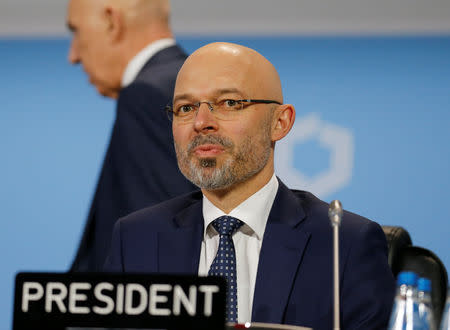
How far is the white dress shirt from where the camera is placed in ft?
5.74

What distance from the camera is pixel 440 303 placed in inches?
75.7

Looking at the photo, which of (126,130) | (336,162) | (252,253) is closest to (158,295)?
(252,253)

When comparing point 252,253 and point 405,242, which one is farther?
point 405,242

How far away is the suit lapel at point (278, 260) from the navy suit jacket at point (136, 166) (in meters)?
0.86

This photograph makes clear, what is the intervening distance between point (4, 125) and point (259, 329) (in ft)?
12.0

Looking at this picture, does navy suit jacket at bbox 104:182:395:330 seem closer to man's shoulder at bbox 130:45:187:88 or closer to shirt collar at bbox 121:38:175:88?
man's shoulder at bbox 130:45:187:88

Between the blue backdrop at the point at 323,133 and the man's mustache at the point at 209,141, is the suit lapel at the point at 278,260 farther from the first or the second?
the blue backdrop at the point at 323,133

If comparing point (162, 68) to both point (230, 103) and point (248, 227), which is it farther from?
point (248, 227)

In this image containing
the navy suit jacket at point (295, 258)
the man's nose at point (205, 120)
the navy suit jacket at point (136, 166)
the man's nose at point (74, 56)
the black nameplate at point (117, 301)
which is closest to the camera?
the black nameplate at point (117, 301)

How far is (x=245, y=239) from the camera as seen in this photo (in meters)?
1.82

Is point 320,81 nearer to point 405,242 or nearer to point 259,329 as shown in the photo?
point 405,242

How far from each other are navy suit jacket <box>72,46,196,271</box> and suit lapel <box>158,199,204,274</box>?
2.45ft

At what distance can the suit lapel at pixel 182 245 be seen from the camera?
181 centimetres

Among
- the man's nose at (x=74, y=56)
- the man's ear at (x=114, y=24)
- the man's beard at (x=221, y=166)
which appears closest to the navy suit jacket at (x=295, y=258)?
the man's beard at (x=221, y=166)
